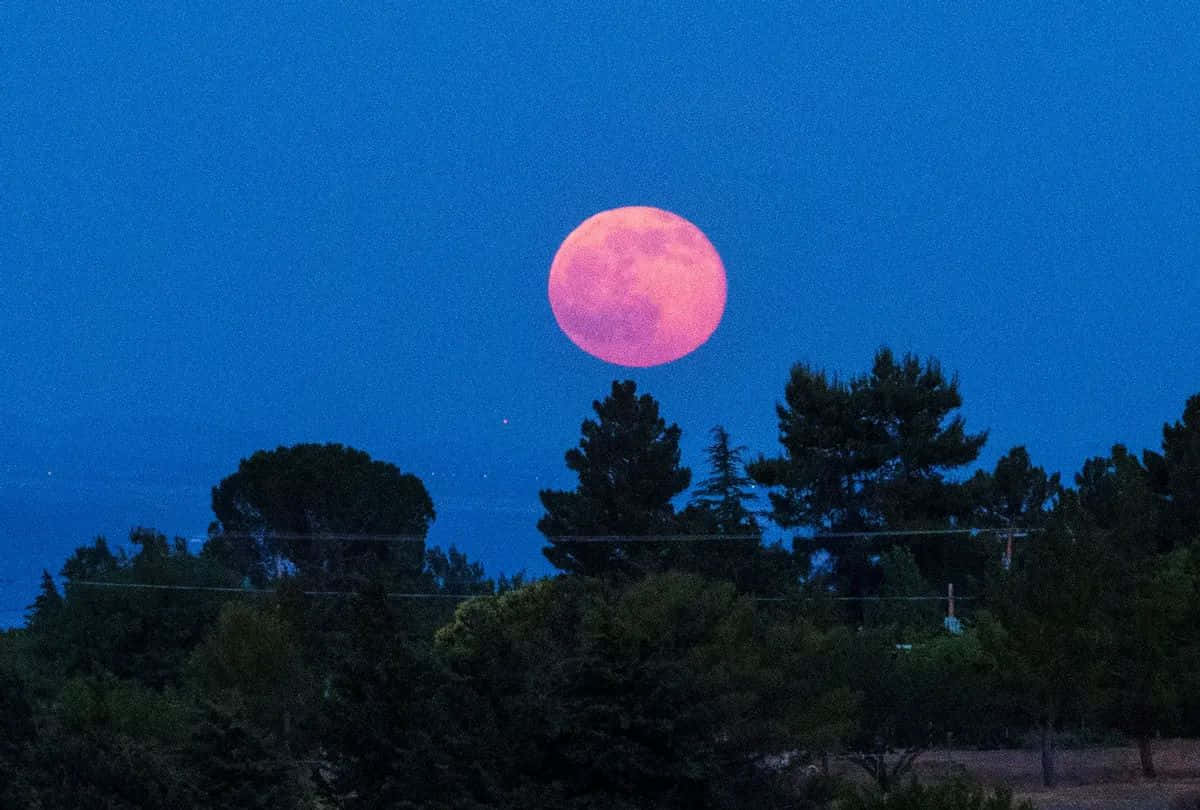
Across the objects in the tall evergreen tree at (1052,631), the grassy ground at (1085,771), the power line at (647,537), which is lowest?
the grassy ground at (1085,771)

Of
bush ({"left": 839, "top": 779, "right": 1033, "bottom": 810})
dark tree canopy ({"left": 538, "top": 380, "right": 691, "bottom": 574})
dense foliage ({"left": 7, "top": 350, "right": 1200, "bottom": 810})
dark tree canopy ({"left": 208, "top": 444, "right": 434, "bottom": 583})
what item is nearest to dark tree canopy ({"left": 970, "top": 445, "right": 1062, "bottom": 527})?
dense foliage ({"left": 7, "top": 350, "right": 1200, "bottom": 810})

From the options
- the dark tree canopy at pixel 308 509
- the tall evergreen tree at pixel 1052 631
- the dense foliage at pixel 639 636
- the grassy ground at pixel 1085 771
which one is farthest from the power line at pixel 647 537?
the tall evergreen tree at pixel 1052 631

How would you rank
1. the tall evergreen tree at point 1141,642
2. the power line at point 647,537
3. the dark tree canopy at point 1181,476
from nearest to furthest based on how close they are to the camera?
1. the tall evergreen tree at point 1141,642
2. the dark tree canopy at point 1181,476
3. the power line at point 647,537

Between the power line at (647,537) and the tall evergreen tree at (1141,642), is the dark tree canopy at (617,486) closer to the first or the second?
the power line at (647,537)

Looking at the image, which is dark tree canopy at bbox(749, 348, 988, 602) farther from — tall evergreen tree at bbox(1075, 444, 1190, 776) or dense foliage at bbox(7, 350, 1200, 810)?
tall evergreen tree at bbox(1075, 444, 1190, 776)

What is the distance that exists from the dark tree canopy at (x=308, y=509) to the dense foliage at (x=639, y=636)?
15 cm

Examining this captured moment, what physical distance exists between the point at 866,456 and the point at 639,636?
50427 mm

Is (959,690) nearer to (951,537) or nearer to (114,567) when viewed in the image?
(951,537)

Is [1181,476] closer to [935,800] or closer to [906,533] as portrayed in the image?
[906,533]

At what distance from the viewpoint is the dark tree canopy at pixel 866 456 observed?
6359 cm

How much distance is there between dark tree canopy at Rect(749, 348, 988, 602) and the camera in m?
63.6

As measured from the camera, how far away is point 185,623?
169 feet

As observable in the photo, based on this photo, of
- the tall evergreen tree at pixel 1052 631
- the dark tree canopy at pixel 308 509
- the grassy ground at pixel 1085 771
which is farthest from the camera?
the dark tree canopy at pixel 308 509

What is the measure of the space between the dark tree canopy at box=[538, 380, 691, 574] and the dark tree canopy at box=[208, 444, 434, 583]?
977cm
